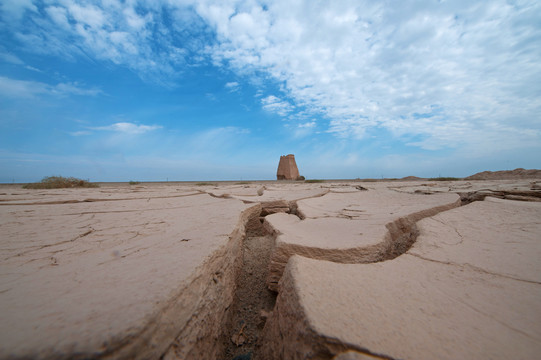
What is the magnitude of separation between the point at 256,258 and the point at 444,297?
0.86 m

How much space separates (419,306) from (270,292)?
567 millimetres

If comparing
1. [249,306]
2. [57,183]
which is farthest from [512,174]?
[57,183]

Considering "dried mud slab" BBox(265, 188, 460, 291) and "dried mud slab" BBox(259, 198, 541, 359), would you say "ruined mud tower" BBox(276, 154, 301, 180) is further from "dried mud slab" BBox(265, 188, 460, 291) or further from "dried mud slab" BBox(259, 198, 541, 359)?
"dried mud slab" BBox(259, 198, 541, 359)

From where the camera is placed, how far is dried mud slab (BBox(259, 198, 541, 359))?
1.48 feet

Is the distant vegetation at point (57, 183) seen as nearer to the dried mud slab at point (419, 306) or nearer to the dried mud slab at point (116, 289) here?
the dried mud slab at point (116, 289)

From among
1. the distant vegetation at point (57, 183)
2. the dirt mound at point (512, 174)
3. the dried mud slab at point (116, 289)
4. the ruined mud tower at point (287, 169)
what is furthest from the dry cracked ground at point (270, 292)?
the ruined mud tower at point (287, 169)

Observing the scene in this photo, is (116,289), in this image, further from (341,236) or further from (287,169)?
(287,169)

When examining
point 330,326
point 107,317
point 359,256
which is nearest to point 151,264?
point 107,317

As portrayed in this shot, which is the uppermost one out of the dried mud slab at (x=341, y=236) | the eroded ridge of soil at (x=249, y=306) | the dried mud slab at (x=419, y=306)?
the dried mud slab at (x=341, y=236)

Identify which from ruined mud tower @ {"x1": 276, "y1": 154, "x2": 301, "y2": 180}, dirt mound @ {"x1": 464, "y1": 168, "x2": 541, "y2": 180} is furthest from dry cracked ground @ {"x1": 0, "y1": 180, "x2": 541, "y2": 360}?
ruined mud tower @ {"x1": 276, "y1": 154, "x2": 301, "y2": 180}

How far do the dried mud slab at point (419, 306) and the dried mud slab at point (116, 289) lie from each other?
243 mm

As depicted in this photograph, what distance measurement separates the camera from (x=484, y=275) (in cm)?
73

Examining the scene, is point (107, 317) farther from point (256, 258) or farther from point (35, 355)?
point (256, 258)

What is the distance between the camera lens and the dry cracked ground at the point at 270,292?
436 mm
